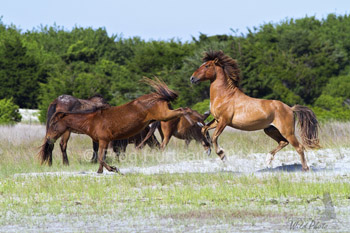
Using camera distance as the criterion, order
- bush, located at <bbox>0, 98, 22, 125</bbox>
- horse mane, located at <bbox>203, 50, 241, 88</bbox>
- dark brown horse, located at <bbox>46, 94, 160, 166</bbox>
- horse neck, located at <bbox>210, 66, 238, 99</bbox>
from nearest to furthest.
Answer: horse neck, located at <bbox>210, 66, 238, 99</bbox>, horse mane, located at <bbox>203, 50, 241, 88</bbox>, dark brown horse, located at <bbox>46, 94, 160, 166</bbox>, bush, located at <bbox>0, 98, 22, 125</bbox>

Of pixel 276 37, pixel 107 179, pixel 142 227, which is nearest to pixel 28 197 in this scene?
pixel 107 179

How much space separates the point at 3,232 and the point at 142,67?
122 ft

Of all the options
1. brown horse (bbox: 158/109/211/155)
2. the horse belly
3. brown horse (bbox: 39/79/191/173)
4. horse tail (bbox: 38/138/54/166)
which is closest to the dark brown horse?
horse tail (bbox: 38/138/54/166)

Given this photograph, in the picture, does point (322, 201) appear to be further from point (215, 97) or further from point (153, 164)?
point (153, 164)

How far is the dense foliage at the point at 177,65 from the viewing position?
1430 inches

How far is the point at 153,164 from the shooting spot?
1253cm

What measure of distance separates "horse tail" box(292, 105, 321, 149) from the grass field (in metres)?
0.52

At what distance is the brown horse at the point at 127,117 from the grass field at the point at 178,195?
704 mm

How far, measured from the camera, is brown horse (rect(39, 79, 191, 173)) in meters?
10.3

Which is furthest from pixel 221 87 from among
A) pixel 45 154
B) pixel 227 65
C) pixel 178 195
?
pixel 45 154

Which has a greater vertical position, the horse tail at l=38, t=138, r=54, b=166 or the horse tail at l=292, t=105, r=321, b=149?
the horse tail at l=292, t=105, r=321, b=149

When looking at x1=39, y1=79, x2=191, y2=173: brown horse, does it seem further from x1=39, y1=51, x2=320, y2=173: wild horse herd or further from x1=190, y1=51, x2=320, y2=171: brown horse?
x1=190, y1=51, x2=320, y2=171: brown horse

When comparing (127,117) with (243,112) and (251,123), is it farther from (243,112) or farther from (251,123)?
(251,123)

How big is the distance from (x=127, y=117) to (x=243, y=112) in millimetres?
2010
